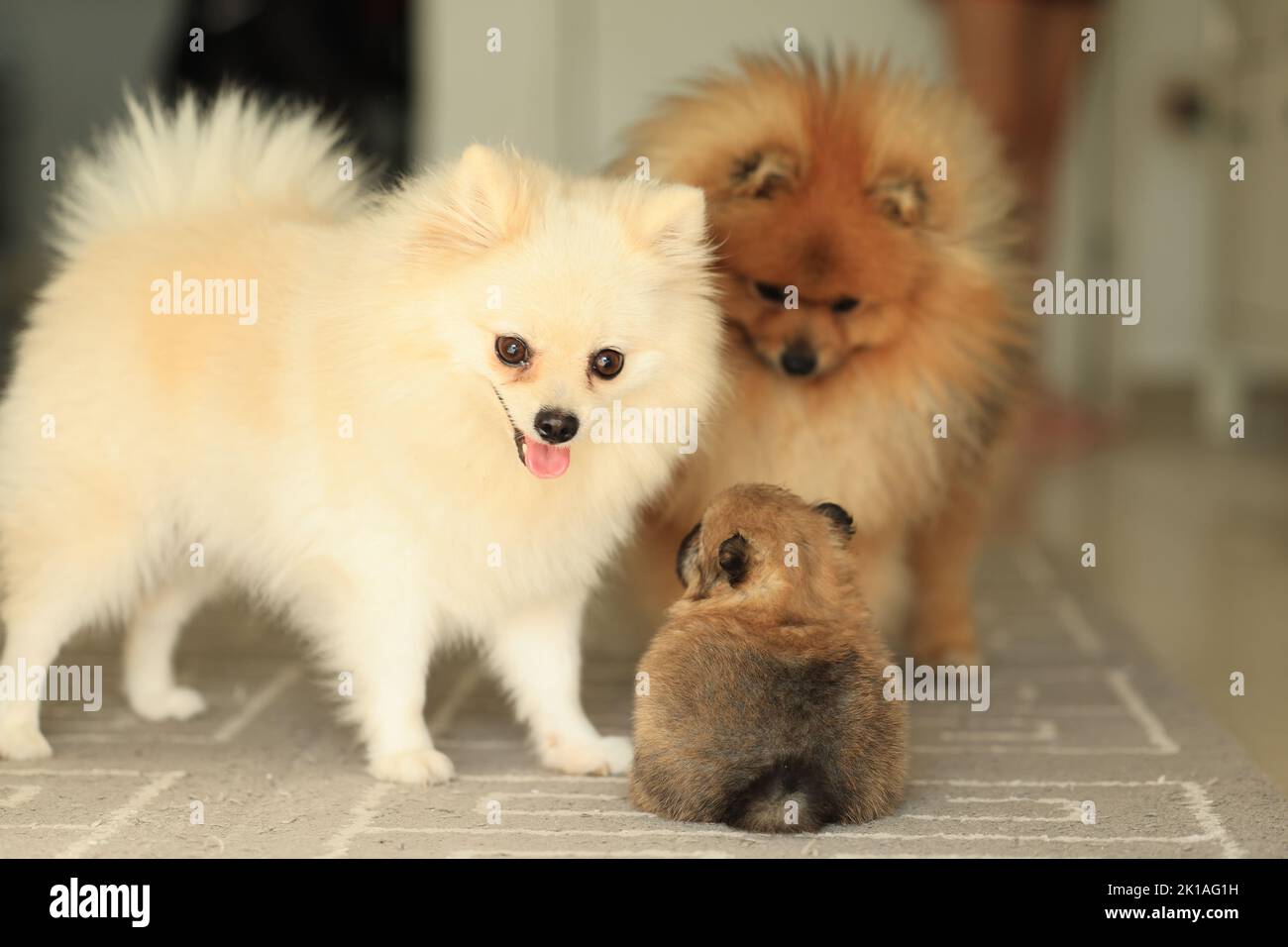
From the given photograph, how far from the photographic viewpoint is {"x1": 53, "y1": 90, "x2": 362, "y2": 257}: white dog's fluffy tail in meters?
2.63

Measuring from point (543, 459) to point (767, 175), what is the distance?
737 mm

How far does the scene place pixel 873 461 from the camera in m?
2.72

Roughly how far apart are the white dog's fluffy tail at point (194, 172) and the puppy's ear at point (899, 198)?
0.92 metres

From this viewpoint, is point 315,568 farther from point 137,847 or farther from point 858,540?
point 858,540

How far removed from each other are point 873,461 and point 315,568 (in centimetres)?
101

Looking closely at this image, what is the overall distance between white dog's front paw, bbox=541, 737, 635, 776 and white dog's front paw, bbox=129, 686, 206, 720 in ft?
2.33

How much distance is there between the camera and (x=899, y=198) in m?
2.61

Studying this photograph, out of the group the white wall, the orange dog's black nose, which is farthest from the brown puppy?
the white wall

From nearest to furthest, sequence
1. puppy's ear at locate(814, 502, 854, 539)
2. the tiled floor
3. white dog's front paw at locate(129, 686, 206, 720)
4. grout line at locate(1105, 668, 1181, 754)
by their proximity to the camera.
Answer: puppy's ear at locate(814, 502, 854, 539) < grout line at locate(1105, 668, 1181, 754) < white dog's front paw at locate(129, 686, 206, 720) < the tiled floor

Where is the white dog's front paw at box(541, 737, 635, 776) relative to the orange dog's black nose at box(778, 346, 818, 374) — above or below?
below

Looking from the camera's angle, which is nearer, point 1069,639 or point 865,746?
point 865,746

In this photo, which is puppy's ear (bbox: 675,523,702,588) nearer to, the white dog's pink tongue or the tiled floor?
the white dog's pink tongue

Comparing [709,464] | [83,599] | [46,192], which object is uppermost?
[46,192]
